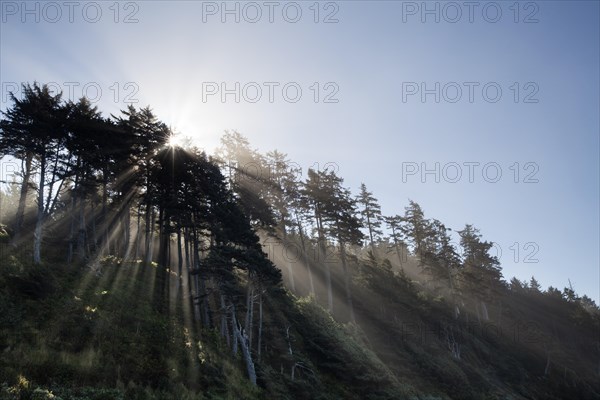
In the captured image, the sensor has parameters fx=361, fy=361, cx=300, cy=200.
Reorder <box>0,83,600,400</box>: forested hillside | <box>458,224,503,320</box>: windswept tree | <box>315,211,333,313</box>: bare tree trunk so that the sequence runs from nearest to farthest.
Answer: <box>0,83,600,400</box>: forested hillside → <box>315,211,333,313</box>: bare tree trunk → <box>458,224,503,320</box>: windswept tree

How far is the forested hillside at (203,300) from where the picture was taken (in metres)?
17.0

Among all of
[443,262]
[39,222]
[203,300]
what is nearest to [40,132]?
[39,222]

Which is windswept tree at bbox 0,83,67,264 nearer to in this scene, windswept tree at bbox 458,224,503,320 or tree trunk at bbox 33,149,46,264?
tree trunk at bbox 33,149,46,264

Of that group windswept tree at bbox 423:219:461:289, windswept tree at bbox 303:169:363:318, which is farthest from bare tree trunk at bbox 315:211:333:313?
windswept tree at bbox 423:219:461:289

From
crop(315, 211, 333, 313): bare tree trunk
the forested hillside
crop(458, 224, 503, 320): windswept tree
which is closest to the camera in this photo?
the forested hillside

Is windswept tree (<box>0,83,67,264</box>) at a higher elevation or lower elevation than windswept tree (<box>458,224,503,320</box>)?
higher

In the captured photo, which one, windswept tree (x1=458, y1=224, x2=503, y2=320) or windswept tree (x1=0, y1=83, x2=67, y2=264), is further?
windswept tree (x1=458, y1=224, x2=503, y2=320)

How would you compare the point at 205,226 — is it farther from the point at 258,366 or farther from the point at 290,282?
the point at 290,282

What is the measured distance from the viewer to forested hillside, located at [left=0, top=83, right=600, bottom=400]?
55.9 feet

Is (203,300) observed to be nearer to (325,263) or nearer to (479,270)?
(325,263)

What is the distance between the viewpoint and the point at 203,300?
25.8m

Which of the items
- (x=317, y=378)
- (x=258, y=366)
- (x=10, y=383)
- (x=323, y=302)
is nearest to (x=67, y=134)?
(x=10, y=383)

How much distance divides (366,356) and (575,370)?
154 ft

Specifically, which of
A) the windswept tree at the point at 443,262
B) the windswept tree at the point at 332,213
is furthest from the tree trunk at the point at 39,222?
the windswept tree at the point at 443,262
